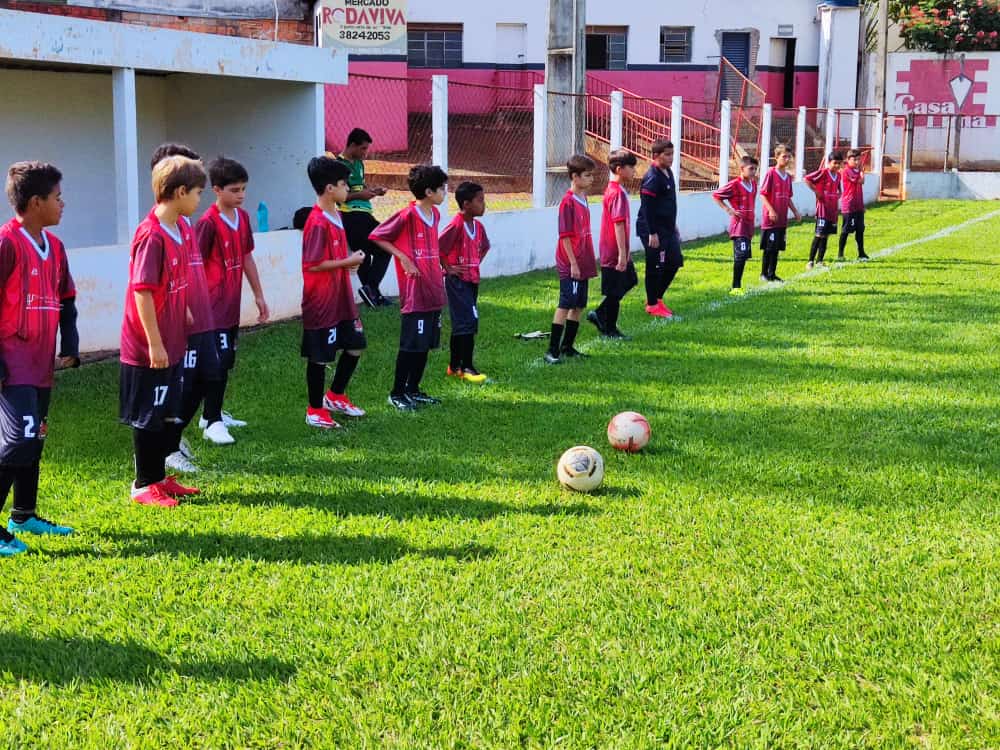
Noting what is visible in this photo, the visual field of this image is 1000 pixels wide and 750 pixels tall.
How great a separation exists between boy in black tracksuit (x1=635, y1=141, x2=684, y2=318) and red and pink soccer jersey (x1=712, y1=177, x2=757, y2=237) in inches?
68.1

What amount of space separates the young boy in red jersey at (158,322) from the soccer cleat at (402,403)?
2.15 m

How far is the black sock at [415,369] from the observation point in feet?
24.3

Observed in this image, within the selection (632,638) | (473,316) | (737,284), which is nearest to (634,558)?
(632,638)

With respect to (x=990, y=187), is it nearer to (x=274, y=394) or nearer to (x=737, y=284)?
(x=737, y=284)

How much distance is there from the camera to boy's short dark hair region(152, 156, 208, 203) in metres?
5.05

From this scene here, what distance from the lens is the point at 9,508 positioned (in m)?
5.31

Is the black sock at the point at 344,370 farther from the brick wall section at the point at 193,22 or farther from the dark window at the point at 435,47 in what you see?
the dark window at the point at 435,47

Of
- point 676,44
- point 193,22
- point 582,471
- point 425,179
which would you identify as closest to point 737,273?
point 425,179

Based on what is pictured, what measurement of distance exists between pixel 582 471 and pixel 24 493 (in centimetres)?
258

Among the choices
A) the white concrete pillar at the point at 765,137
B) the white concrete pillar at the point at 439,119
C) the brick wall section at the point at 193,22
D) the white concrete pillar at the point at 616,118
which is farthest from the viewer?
the white concrete pillar at the point at 765,137

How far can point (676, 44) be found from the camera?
32.8 meters

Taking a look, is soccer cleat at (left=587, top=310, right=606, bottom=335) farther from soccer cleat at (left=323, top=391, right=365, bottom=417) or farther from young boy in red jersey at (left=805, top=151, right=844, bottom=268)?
young boy in red jersey at (left=805, top=151, right=844, bottom=268)

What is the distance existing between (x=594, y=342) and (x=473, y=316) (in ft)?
6.70

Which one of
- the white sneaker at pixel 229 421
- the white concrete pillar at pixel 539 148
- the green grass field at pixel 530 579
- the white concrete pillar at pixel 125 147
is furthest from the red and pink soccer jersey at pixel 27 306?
the white concrete pillar at pixel 539 148
